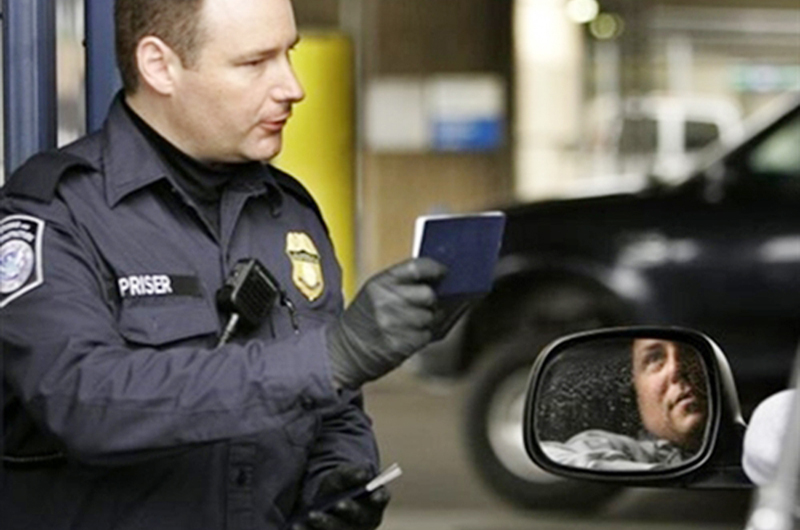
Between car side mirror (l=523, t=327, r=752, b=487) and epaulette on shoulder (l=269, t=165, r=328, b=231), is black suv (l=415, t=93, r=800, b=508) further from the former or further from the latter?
car side mirror (l=523, t=327, r=752, b=487)

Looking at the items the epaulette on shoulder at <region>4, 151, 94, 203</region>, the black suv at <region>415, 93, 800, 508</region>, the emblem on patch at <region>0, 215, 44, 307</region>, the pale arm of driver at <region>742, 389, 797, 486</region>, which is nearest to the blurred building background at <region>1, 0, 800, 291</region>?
the black suv at <region>415, 93, 800, 508</region>

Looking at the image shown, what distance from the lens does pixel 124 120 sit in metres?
2.75

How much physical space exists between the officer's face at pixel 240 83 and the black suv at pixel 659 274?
5.70 meters

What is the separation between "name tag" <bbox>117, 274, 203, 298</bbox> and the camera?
103 inches

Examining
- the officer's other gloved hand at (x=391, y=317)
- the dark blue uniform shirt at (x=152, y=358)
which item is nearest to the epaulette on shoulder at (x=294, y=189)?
the dark blue uniform shirt at (x=152, y=358)

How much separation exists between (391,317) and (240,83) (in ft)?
1.43

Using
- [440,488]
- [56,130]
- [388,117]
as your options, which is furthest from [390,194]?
[56,130]

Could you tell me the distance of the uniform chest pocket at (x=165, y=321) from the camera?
2.59 m

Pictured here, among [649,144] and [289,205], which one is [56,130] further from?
[649,144]

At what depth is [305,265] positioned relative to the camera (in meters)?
2.81

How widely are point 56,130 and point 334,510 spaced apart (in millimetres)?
756

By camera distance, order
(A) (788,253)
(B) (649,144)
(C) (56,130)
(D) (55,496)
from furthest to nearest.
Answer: (B) (649,144) → (A) (788,253) → (C) (56,130) → (D) (55,496)

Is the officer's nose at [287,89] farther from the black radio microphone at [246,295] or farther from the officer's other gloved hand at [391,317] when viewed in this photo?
the officer's other gloved hand at [391,317]

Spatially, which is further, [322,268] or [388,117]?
[388,117]
